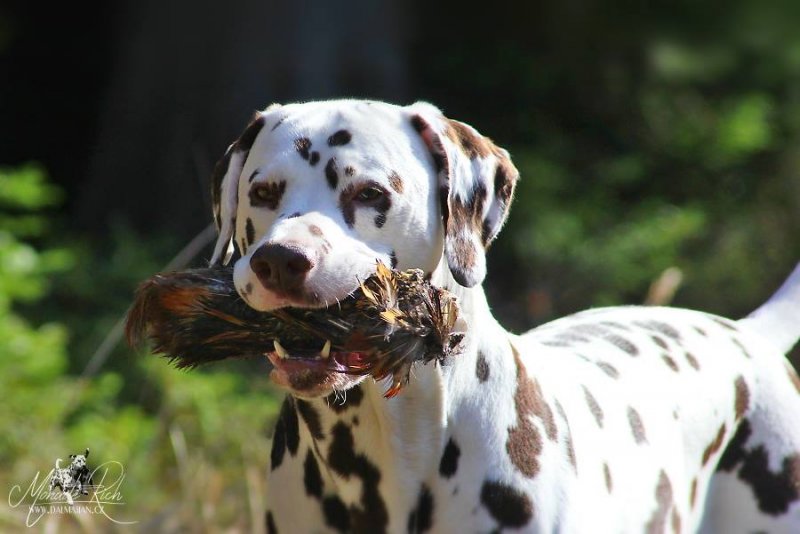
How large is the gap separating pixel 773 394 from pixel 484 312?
1098mm

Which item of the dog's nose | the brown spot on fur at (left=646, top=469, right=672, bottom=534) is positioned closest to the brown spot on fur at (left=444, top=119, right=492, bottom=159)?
the dog's nose

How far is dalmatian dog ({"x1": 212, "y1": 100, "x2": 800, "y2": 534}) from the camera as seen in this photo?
3.08 metres

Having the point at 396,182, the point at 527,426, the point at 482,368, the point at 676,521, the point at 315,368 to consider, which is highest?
the point at 396,182

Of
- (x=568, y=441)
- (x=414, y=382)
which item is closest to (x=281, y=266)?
(x=414, y=382)

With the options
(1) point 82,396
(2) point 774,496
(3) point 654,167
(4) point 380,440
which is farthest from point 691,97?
(4) point 380,440

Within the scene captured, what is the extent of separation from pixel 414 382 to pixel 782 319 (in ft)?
5.51

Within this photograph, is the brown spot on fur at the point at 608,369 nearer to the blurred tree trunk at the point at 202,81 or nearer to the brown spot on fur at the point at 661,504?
the brown spot on fur at the point at 661,504

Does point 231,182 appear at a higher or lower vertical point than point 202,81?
higher

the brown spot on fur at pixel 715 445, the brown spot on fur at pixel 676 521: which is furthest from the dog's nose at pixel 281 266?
the brown spot on fur at pixel 715 445

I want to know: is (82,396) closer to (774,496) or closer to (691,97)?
(774,496)

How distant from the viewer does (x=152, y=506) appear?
5.97 metres

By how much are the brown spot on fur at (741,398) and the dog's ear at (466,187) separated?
1.04 meters

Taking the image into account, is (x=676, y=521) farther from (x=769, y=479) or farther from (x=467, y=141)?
(x=467, y=141)

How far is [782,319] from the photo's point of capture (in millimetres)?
4508
